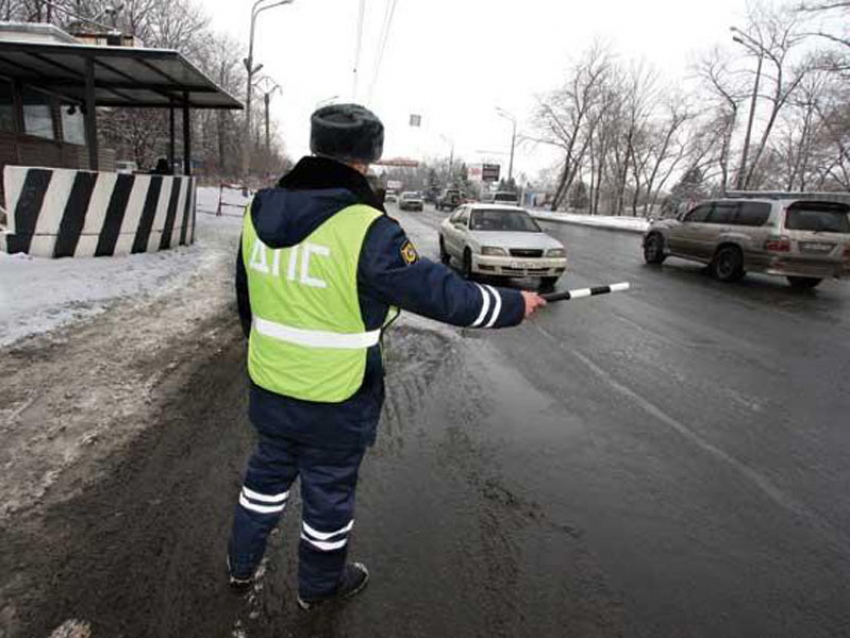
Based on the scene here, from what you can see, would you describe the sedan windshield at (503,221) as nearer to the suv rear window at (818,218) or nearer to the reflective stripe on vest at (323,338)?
the suv rear window at (818,218)

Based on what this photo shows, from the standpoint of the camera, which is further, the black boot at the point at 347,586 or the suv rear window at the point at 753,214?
the suv rear window at the point at 753,214

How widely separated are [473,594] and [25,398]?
3475 mm

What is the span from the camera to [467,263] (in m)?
10.8

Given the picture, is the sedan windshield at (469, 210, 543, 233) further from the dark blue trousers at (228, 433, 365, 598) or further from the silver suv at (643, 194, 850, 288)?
the dark blue trousers at (228, 433, 365, 598)

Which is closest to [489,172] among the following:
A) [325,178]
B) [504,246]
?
[504,246]

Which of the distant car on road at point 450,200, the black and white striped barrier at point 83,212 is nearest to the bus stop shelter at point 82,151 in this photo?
the black and white striped barrier at point 83,212

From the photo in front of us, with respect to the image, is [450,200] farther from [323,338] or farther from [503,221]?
[323,338]

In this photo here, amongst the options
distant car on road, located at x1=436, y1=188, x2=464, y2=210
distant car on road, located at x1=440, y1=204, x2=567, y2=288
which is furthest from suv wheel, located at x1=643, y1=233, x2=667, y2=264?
distant car on road, located at x1=436, y1=188, x2=464, y2=210

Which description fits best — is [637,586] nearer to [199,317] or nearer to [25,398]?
[25,398]

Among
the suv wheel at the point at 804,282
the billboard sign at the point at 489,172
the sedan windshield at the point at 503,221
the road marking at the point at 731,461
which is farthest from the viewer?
the billboard sign at the point at 489,172

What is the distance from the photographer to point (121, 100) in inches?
567

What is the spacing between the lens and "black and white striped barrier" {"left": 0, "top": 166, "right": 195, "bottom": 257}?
776 centimetres

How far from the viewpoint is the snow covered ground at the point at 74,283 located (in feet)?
18.6

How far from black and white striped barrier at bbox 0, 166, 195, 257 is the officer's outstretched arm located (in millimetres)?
7947
